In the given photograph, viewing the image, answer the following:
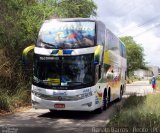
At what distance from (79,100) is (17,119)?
2.52 metres

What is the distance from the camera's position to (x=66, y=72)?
16938 millimetres

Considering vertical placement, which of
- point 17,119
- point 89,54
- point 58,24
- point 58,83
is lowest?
point 17,119

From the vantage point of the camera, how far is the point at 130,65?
4437 inches

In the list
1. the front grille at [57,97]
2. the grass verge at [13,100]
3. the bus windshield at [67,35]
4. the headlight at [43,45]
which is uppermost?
the bus windshield at [67,35]

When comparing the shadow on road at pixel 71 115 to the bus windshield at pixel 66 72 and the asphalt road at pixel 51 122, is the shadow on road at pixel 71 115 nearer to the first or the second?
the asphalt road at pixel 51 122

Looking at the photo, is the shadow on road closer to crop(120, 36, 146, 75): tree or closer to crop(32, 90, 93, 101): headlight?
crop(32, 90, 93, 101): headlight

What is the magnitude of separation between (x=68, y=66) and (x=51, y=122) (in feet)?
8.06

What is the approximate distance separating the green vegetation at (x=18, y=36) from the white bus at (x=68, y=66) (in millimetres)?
4810

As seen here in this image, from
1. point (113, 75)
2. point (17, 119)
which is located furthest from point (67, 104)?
point (113, 75)

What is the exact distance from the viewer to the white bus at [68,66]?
16.7 metres

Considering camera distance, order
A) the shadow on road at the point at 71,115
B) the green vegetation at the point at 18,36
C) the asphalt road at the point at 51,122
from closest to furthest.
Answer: the asphalt road at the point at 51,122 < the shadow on road at the point at 71,115 < the green vegetation at the point at 18,36

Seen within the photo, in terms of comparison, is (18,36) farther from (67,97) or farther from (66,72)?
(67,97)

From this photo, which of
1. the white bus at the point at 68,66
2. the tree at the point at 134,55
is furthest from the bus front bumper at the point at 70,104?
the tree at the point at 134,55

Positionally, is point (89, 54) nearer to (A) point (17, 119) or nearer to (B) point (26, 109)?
(A) point (17, 119)
